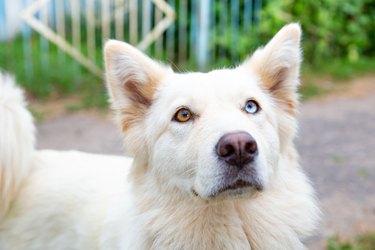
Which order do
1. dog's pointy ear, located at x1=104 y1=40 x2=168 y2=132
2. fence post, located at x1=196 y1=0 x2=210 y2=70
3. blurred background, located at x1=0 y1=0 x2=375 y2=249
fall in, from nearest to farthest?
dog's pointy ear, located at x1=104 y1=40 x2=168 y2=132 → blurred background, located at x1=0 y1=0 x2=375 y2=249 → fence post, located at x1=196 y1=0 x2=210 y2=70

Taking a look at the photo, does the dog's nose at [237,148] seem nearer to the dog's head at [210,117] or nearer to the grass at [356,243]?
the dog's head at [210,117]

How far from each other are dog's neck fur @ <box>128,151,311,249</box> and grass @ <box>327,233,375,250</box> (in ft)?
3.99

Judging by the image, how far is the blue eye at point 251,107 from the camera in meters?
2.65

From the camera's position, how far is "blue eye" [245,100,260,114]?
8.68 ft

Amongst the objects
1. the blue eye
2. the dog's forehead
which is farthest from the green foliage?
the blue eye

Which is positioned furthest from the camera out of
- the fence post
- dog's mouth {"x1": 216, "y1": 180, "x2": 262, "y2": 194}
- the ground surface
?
the fence post

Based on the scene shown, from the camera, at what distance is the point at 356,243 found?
392cm

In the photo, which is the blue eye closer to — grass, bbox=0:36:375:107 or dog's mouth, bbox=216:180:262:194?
dog's mouth, bbox=216:180:262:194

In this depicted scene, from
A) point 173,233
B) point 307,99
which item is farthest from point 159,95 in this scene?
point 307,99

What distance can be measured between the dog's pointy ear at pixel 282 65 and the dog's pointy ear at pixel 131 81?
0.51 metres

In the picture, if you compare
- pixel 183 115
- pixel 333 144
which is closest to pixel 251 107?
pixel 183 115

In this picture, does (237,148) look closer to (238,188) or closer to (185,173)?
(238,188)

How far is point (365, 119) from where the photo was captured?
7.21 m

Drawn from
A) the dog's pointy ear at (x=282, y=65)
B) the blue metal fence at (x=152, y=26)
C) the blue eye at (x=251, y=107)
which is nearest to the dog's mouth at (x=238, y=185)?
the blue eye at (x=251, y=107)
